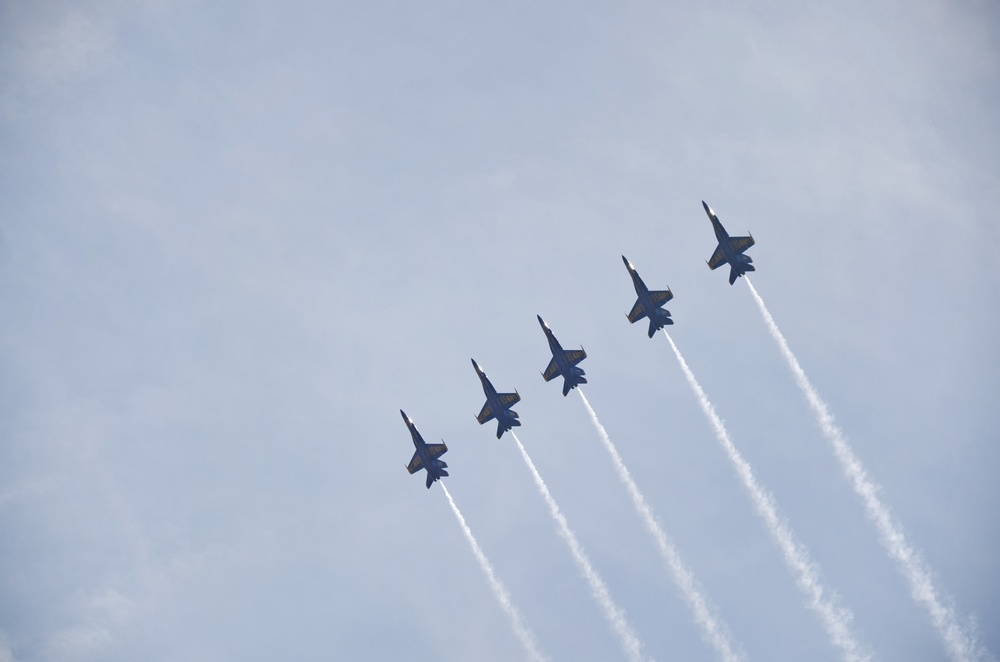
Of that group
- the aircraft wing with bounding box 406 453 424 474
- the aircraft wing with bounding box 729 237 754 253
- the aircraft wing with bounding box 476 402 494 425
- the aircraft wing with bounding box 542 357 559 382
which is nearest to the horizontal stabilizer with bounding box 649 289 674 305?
the aircraft wing with bounding box 729 237 754 253

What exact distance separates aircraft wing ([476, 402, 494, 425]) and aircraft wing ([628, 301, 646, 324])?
25999 mm

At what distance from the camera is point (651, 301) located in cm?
12431

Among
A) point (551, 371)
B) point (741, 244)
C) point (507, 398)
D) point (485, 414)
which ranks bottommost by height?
point (741, 244)

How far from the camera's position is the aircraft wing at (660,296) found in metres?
124

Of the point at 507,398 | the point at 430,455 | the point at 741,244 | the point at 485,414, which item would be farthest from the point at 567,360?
the point at 741,244

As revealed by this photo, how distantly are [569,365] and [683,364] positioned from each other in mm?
18213

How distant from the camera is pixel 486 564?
4953 inches

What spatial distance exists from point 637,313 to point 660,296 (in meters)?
4.42

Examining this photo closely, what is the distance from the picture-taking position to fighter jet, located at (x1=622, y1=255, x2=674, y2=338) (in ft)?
407

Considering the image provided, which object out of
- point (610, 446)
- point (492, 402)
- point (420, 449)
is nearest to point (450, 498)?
point (420, 449)

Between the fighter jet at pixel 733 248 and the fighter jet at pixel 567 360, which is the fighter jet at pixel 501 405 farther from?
the fighter jet at pixel 733 248

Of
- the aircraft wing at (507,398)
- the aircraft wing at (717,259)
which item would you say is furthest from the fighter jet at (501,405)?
the aircraft wing at (717,259)

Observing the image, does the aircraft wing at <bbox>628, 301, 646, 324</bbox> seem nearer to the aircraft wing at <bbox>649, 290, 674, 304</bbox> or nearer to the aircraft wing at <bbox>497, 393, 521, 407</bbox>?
the aircraft wing at <bbox>649, 290, 674, 304</bbox>

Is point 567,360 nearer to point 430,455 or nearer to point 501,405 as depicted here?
point 501,405
